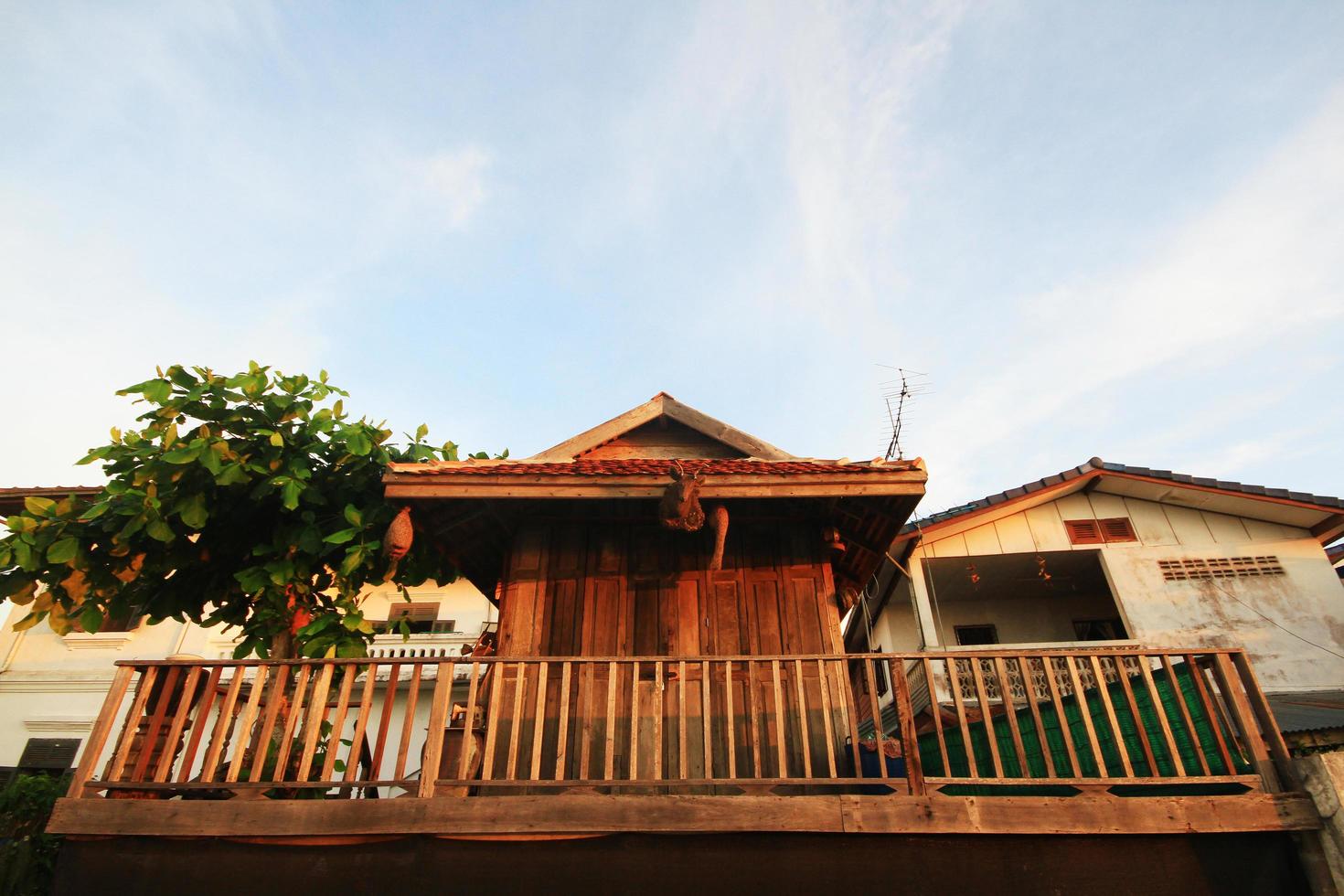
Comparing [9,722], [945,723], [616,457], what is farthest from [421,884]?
[9,722]

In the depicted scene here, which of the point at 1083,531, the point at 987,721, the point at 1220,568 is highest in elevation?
the point at 1083,531

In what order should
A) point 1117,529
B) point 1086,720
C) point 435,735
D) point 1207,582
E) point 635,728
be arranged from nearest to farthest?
point 1086,720 → point 635,728 → point 435,735 → point 1207,582 → point 1117,529

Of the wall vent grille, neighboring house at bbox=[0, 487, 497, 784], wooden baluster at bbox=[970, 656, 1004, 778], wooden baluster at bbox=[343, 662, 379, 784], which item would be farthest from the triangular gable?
the wall vent grille

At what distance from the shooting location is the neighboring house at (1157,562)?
40.2 ft

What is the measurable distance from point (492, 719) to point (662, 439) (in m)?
4.55

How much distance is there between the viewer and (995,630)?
15688 mm

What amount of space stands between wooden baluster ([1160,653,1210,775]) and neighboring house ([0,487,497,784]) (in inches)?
450

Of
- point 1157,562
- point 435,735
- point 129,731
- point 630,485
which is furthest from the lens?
point 1157,562

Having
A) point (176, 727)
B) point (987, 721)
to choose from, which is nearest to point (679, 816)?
point (987, 721)

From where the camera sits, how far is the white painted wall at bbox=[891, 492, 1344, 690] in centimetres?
1204

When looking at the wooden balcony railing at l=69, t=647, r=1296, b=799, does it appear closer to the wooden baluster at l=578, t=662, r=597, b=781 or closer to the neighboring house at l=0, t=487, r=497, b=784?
the wooden baluster at l=578, t=662, r=597, b=781

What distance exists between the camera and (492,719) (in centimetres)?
564

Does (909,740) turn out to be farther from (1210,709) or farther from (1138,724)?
(1210,709)

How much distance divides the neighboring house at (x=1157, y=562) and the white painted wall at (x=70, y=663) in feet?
29.9
